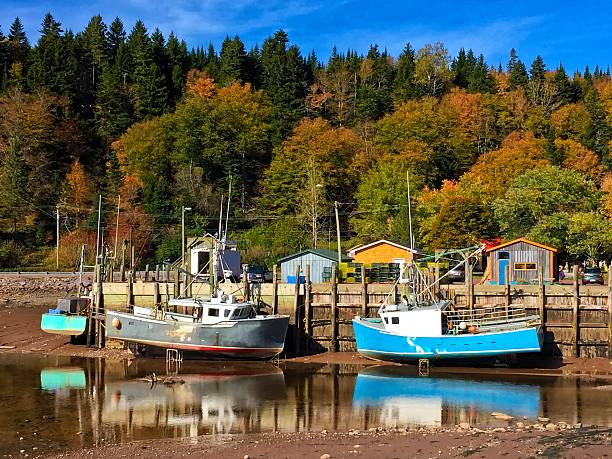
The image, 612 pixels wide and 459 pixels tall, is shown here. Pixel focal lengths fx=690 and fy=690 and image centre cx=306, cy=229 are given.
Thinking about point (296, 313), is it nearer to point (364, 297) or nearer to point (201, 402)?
point (364, 297)

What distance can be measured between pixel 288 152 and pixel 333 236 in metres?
13.1

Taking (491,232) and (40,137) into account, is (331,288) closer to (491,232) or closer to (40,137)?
(491,232)

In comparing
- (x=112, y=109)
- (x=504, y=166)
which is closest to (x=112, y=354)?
(x=504, y=166)

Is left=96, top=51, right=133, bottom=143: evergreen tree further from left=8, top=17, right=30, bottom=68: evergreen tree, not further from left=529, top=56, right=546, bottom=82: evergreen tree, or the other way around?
left=529, top=56, right=546, bottom=82: evergreen tree

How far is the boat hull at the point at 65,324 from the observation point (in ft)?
119

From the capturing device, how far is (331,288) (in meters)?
34.4

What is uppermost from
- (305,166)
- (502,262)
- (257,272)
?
(305,166)

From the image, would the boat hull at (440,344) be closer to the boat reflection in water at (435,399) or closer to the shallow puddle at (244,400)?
the shallow puddle at (244,400)

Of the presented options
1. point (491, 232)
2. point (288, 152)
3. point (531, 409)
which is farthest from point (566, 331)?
point (288, 152)

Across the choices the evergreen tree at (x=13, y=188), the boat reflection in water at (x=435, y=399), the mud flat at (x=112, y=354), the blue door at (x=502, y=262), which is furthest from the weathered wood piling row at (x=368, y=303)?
the evergreen tree at (x=13, y=188)

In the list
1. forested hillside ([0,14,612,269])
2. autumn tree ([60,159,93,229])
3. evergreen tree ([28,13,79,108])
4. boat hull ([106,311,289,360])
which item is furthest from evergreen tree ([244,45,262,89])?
boat hull ([106,311,289,360])

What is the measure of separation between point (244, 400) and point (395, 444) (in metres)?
8.83

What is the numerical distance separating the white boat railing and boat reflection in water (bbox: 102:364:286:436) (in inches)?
332

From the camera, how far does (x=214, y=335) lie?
32.9 meters
